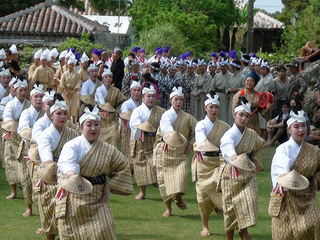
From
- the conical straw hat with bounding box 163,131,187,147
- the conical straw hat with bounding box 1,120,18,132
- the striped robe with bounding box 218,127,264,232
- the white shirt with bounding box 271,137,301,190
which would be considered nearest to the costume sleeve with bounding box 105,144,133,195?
the white shirt with bounding box 271,137,301,190

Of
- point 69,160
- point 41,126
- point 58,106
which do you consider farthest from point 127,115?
point 69,160

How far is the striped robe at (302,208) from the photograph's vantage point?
7250 mm

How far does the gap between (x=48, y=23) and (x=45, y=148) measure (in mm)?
21882

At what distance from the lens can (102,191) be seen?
6.91m

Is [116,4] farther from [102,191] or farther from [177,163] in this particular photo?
[102,191]

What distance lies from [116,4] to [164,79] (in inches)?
1084

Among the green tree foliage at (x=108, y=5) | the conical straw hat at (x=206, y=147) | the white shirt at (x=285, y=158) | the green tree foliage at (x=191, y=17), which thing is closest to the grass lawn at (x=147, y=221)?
the conical straw hat at (x=206, y=147)

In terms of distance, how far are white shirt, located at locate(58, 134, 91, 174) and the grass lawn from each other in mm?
2315

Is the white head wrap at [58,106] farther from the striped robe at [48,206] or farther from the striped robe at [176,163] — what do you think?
the striped robe at [176,163]

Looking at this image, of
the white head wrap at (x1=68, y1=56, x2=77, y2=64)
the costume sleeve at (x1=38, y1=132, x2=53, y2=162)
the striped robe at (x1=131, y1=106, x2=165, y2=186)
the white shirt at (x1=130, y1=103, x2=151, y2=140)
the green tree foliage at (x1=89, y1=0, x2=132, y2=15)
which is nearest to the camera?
the costume sleeve at (x1=38, y1=132, x2=53, y2=162)

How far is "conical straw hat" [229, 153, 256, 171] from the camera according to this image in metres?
7.91

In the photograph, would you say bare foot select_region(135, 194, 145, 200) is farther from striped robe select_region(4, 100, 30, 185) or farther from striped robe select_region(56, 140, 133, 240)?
striped robe select_region(56, 140, 133, 240)

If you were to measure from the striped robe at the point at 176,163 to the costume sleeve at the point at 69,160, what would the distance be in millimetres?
3267

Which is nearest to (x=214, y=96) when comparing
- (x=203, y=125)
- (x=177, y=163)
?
(x=203, y=125)
